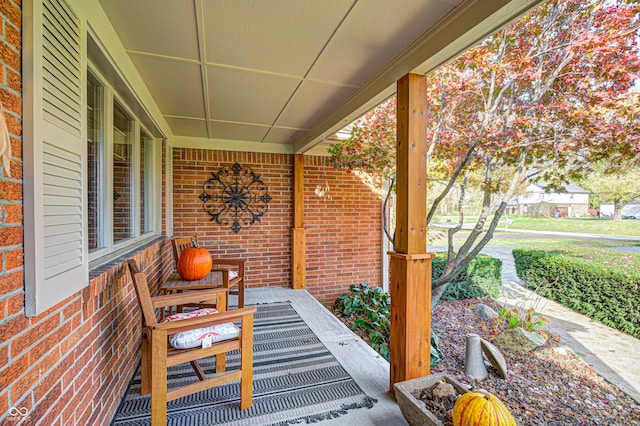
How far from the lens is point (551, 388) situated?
9.15 ft

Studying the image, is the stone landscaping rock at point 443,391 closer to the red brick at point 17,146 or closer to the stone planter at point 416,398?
the stone planter at point 416,398

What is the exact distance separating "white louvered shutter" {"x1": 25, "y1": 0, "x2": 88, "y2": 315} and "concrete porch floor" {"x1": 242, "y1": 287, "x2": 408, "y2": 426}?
1.58 m

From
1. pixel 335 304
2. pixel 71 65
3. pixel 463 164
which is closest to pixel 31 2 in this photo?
pixel 71 65

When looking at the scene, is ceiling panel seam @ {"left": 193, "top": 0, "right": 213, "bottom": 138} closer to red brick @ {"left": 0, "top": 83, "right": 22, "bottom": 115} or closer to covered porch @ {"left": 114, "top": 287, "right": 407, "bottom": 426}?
red brick @ {"left": 0, "top": 83, "right": 22, "bottom": 115}

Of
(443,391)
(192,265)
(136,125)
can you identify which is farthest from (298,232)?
(443,391)

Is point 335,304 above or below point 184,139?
below

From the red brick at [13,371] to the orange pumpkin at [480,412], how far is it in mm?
1723

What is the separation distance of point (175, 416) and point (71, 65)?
76.3 inches

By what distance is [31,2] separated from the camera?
0.94 meters

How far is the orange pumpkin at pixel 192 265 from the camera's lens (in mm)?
2795

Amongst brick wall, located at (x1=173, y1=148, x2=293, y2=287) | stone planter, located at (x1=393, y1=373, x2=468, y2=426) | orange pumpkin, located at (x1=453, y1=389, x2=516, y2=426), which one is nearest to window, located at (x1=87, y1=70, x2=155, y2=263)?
brick wall, located at (x1=173, y1=148, x2=293, y2=287)

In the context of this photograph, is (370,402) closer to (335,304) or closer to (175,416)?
(175,416)

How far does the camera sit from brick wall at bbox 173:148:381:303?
4.29 m

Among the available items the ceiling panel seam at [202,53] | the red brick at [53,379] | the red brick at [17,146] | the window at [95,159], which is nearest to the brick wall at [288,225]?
the ceiling panel seam at [202,53]
